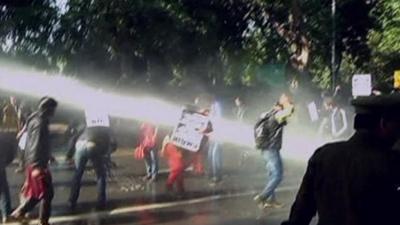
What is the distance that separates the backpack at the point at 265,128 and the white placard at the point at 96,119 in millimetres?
2111

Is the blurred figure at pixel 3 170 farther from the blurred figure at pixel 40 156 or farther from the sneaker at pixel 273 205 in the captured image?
the sneaker at pixel 273 205

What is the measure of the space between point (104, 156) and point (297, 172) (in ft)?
23.2

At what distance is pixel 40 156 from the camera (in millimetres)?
10617

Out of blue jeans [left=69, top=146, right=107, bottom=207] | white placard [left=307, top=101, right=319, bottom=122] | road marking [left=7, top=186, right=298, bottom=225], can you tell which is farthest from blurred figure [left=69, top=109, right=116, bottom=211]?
white placard [left=307, top=101, right=319, bottom=122]

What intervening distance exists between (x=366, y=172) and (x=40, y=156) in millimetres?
6891

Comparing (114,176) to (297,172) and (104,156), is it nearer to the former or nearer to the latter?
(297,172)

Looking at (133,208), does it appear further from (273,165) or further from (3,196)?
(3,196)

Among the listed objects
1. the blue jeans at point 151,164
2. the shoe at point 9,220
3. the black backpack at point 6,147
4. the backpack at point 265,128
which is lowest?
the shoe at point 9,220

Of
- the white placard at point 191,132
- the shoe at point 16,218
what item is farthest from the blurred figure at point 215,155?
the shoe at point 16,218

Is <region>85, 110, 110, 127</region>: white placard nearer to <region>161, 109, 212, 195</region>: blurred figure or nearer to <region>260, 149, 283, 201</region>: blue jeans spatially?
<region>161, 109, 212, 195</region>: blurred figure

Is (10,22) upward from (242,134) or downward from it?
upward

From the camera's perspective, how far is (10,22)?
18.8 meters

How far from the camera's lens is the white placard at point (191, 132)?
1473cm

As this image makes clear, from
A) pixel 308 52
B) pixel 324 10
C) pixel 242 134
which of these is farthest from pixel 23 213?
pixel 324 10
